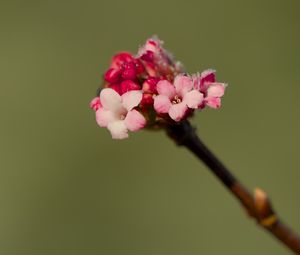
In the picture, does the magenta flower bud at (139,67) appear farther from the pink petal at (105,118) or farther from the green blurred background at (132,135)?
the green blurred background at (132,135)

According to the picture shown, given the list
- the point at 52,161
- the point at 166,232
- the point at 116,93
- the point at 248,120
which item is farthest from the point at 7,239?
the point at 116,93

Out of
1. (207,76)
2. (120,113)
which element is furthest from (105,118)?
(207,76)

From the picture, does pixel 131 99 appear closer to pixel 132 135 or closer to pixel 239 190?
pixel 239 190

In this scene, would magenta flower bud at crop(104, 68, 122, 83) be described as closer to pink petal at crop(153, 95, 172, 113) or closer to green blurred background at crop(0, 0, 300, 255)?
pink petal at crop(153, 95, 172, 113)

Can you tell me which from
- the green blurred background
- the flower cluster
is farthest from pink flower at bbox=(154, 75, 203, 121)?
the green blurred background

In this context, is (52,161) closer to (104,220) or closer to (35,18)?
(104,220)

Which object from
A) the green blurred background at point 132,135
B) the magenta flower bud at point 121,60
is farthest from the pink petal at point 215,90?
the green blurred background at point 132,135

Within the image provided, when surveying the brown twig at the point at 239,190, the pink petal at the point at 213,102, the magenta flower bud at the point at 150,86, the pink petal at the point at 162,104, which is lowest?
the brown twig at the point at 239,190
